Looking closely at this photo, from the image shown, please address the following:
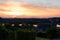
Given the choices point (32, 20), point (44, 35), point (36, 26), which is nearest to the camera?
point (44, 35)

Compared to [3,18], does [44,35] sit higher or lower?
lower

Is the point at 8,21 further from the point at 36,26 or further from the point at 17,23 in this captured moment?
the point at 36,26

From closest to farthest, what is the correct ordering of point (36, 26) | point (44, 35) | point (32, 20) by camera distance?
1. point (44, 35)
2. point (36, 26)
3. point (32, 20)

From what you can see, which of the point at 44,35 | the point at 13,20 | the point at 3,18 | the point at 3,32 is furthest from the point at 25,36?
the point at 3,18

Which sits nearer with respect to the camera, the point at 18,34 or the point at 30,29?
the point at 18,34

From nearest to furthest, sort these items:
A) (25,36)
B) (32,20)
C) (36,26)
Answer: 1. (25,36)
2. (36,26)
3. (32,20)

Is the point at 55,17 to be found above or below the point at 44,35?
above

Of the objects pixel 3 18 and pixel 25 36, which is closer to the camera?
pixel 25 36

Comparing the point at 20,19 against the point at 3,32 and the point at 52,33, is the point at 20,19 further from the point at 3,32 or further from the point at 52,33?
the point at 3,32

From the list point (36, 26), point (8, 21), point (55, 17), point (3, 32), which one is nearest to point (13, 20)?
point (8, 21)

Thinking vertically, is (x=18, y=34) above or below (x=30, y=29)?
below
